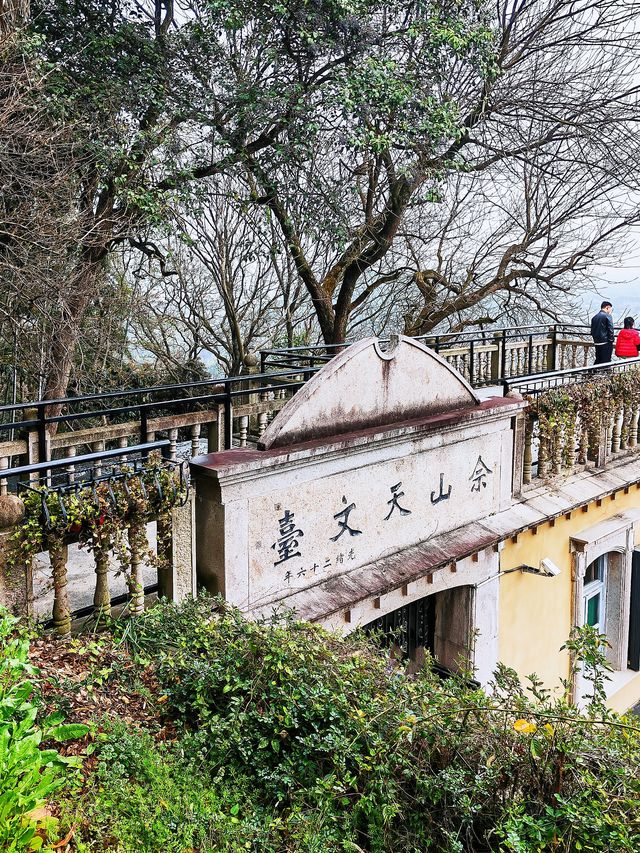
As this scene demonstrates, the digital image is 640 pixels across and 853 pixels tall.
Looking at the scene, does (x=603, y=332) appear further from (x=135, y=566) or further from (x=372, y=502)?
(x=135, y=566)

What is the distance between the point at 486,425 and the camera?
26.8 feet

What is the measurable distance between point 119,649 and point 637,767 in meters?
3.17

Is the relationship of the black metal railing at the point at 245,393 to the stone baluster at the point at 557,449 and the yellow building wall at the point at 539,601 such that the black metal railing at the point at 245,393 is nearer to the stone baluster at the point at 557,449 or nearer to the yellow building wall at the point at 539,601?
the stone baluster at the point at 557,449

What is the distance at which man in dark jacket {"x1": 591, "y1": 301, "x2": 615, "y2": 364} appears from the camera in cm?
1291

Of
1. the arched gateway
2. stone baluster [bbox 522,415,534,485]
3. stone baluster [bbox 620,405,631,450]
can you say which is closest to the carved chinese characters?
the arched gateway

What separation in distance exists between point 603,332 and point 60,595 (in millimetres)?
10849

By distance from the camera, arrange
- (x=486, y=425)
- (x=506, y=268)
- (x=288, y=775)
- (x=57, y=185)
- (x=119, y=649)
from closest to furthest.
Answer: (x=288, y=775) < (x=119, y=649) < (x=486, y=425) < (x=57, y=185) < (x=506, y=268)

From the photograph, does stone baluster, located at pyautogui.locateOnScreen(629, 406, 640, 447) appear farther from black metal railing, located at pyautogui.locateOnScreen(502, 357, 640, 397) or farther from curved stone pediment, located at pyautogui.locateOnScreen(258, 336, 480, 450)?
curved stone pediment, located at pyautogui.locateOnScreen(258, 336, 480, 450)

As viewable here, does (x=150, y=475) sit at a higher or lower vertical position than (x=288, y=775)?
higher

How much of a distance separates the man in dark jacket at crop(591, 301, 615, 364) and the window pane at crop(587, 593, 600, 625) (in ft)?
13.7

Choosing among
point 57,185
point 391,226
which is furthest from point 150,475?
point 391,226

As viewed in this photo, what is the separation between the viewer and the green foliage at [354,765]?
3297mm

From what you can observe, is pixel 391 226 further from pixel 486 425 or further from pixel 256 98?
pixel 486 425

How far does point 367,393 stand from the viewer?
6.78m
